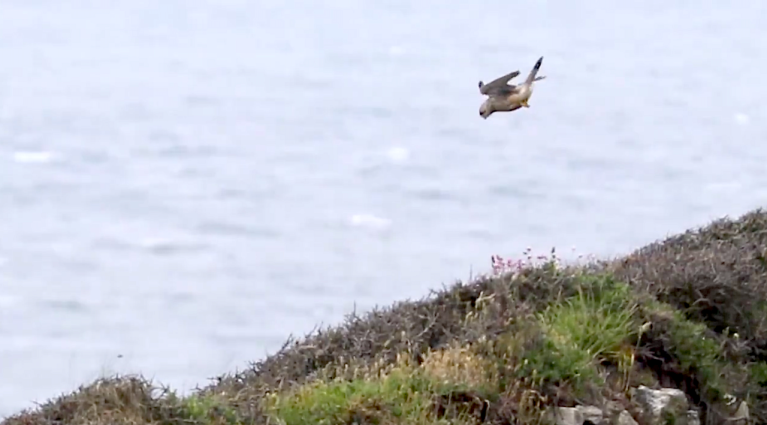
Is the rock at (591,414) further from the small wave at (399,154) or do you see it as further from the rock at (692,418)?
the small wave at (399,154)

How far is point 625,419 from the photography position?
24.0 ft

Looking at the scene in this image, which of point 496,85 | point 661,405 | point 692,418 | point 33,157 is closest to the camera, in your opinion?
point 496,85

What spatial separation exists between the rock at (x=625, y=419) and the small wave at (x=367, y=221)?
36.8 meters

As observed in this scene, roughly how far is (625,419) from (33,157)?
159ft

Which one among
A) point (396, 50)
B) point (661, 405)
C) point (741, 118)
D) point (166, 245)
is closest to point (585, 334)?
point (661, 405)

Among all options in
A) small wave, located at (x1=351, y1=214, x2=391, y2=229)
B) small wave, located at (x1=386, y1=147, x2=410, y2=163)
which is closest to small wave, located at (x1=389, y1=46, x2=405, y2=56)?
small wave, located at (x1=386, y1=147, x2=410, y2=163)

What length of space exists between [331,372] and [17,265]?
35479mm

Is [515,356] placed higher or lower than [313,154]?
lower

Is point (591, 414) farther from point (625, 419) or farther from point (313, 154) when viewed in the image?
point (313, 154)

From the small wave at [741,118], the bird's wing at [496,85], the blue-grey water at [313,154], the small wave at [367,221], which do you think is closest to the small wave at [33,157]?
the blue-grey water at [313,154]

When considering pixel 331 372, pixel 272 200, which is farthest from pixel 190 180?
pixel 331 372

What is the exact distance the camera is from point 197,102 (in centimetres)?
6756

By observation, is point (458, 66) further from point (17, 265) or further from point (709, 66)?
point (17, 265)

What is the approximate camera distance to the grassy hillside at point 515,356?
680 centimetres
